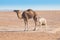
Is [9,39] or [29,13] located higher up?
[29,13]

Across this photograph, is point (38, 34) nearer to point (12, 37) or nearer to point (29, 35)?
point (29, 35)

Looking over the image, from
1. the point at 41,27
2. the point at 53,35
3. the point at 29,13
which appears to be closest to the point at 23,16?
the point at 29,13

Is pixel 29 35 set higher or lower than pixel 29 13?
lower

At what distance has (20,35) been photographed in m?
18.2

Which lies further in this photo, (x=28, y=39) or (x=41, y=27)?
(x=41, y=27)

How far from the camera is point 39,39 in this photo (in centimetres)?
1683

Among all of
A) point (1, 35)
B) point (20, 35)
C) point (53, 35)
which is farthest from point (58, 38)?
point (1, 35)

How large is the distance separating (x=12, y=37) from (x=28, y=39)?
1301 mm

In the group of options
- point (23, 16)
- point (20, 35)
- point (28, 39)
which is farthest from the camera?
point (23, 16)

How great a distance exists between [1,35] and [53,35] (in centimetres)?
374

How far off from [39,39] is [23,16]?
442cm

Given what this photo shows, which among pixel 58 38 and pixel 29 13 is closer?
pixel 58 38

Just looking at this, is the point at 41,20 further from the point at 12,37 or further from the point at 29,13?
the point at 12,37

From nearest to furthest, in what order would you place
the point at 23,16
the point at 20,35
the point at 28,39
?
the point at 28,39, the point at 20,35, the point at 23,16
